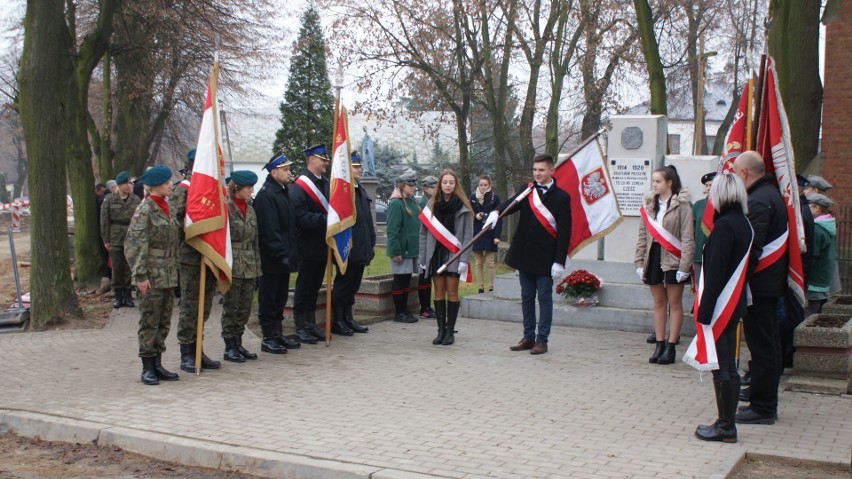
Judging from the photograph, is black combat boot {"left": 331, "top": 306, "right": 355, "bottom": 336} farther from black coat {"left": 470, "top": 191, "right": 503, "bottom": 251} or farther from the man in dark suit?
black coat {"left": 470, "top": 191, "right": 503, "bottom": 251}

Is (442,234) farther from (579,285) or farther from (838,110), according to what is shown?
(838,110)

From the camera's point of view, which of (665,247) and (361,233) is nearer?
(665,247)

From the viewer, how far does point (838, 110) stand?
20.7 m

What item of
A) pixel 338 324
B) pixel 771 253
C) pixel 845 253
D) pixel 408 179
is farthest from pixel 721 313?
pixel 845 253

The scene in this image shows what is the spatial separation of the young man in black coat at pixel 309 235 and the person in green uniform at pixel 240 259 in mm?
885

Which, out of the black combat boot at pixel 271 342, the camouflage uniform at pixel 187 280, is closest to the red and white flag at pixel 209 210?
the camouflage uniform at pixel 187 280

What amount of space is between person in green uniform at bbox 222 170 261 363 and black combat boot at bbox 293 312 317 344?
1.11m

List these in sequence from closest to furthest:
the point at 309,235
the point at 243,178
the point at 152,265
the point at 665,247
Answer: the point at 152,265 → the point at 243,178 → the point at 665,247 → the point at 309,235

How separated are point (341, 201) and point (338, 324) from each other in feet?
5.78

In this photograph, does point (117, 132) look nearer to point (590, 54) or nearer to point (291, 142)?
point (590, 54)

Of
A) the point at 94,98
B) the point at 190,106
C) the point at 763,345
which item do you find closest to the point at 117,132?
the point at 190,106

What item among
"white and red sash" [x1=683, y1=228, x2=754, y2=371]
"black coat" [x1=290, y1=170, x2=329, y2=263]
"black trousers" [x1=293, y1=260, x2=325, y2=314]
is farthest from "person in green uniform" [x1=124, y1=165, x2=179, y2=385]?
"white and red sash" [x1=683, y1=228, x2=754, y2=371]

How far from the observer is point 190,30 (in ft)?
63.7

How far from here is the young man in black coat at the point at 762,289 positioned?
22.1ft
